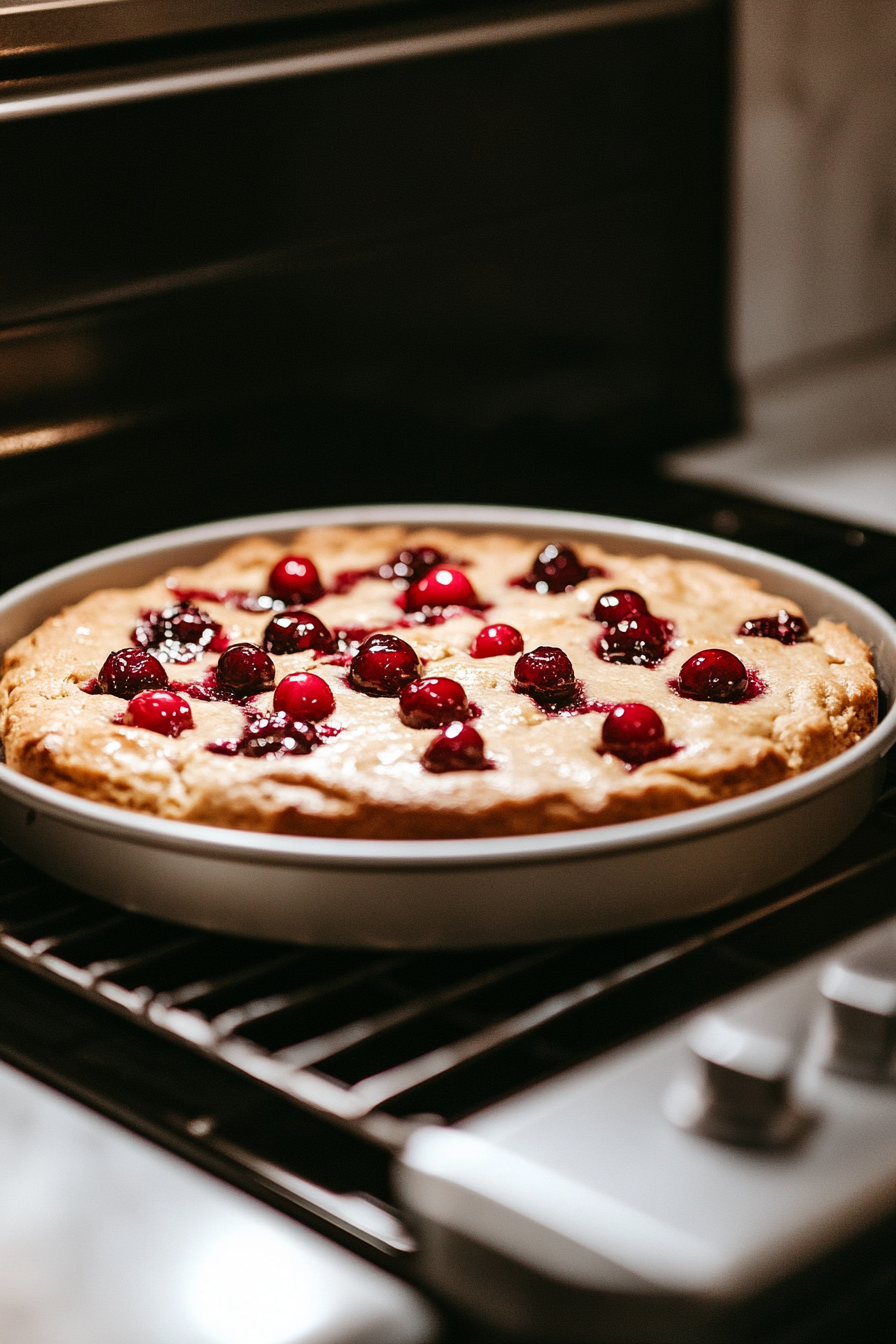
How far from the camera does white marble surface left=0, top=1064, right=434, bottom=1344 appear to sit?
73 centimetres

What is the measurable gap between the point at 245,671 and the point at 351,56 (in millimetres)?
756

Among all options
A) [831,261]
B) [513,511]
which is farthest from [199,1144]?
[831,261]

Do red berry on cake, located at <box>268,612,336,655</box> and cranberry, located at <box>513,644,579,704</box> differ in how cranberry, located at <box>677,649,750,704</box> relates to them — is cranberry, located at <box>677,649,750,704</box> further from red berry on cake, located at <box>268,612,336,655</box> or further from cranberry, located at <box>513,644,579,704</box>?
red berry on cake, located at <box>268,612,336,655</box>

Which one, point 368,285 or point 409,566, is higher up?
point 368,285

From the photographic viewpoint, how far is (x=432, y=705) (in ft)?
3.81

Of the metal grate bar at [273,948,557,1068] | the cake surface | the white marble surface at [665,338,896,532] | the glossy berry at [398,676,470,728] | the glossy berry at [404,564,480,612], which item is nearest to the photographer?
the metal grate bar at [273,948,557,1068]

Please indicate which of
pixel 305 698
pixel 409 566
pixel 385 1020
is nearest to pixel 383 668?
pixel 305 698

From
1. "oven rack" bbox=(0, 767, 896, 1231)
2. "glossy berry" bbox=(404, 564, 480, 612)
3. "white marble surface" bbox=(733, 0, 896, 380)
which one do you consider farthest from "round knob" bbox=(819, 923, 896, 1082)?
"white marble surface" bbox=(733, 0, 896, 380)

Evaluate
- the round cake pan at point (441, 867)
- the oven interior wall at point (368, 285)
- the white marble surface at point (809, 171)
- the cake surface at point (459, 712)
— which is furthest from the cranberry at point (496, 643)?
the white marble surface at point (809, 171)

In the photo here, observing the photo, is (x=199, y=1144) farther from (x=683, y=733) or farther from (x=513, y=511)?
(x=513, y=511)

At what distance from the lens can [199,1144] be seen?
84cm

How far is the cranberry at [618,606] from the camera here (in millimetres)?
1386

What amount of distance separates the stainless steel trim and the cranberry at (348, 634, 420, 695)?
619 mm

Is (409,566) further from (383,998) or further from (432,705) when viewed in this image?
(383,998)
